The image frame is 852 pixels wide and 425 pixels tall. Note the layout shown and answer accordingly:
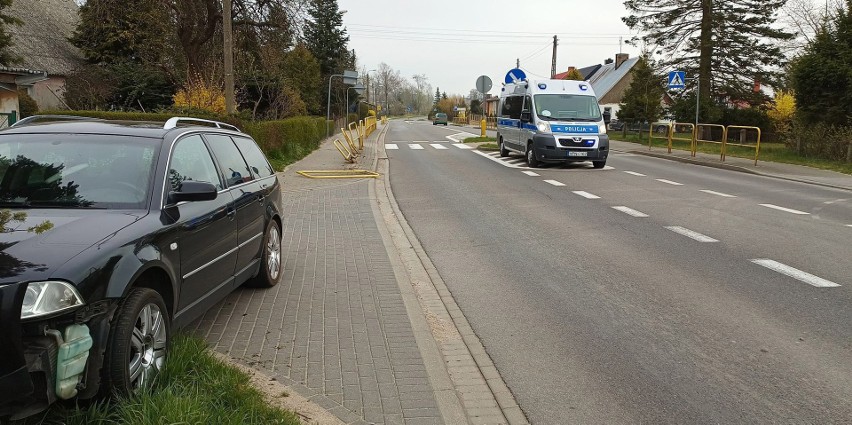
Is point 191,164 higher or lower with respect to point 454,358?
higher

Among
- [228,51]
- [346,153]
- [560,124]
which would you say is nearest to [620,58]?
[560,124]

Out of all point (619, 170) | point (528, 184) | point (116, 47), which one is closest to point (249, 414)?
point (528, 184)

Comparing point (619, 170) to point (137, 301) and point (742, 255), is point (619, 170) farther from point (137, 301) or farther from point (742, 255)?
point (137, 301)

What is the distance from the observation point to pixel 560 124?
1870 centimetres

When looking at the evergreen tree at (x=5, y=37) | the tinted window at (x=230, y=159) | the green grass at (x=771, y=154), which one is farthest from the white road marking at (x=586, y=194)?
the evergreen tree at (x=5, y=37)

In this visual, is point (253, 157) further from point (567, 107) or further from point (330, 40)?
point (330, 40)

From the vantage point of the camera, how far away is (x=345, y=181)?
1598 cm

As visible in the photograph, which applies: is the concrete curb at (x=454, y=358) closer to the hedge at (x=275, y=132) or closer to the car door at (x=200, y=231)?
the car door at (x=200, y=231)

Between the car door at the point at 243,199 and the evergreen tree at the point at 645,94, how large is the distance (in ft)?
104

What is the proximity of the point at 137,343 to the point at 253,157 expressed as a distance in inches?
122

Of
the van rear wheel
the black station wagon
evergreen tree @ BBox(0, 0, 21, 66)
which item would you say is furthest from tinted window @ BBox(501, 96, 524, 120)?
the black station wagon

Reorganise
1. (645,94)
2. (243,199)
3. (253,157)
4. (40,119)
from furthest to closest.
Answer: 1. (645,94)
2. (253,157)
3. (243,199)
4. (40,119)

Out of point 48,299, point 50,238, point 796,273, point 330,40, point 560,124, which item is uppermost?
point 330,40

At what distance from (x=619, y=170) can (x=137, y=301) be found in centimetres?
1702
